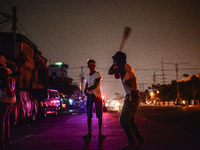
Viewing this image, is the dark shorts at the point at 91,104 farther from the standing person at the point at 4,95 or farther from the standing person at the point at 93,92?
the standing person at the point at 4,95

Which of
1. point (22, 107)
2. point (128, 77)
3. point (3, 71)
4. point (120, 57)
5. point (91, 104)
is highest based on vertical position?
point (120, 57)

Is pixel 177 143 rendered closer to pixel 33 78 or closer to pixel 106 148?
pixel 106 148

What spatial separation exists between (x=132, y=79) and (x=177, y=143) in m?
1.77

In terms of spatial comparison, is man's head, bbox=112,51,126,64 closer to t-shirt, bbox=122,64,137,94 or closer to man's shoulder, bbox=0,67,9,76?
t-shirt, bbox=122,64,137,94

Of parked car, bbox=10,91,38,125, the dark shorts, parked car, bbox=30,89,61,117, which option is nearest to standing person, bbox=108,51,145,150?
the dark shorts

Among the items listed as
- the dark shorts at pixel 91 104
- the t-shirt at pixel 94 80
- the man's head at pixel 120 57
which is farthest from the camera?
the t-shirt at pixel 94 80

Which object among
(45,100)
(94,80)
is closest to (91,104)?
(94,80)

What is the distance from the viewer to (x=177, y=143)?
5609mm

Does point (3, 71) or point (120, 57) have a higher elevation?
point (120, 57)

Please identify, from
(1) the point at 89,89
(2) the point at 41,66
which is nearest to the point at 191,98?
(2) the point at 41,66

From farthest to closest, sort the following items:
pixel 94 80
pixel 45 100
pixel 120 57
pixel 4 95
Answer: pixel 45 100 < pixel 94 80 < pixel 120 57 < pixel 4 95

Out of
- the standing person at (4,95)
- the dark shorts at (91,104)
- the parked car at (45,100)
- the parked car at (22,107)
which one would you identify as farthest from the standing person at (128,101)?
the parked car at (45,100)

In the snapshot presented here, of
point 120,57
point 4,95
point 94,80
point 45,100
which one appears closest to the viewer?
point 4,95

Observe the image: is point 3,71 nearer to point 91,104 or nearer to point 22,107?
point 91,104
